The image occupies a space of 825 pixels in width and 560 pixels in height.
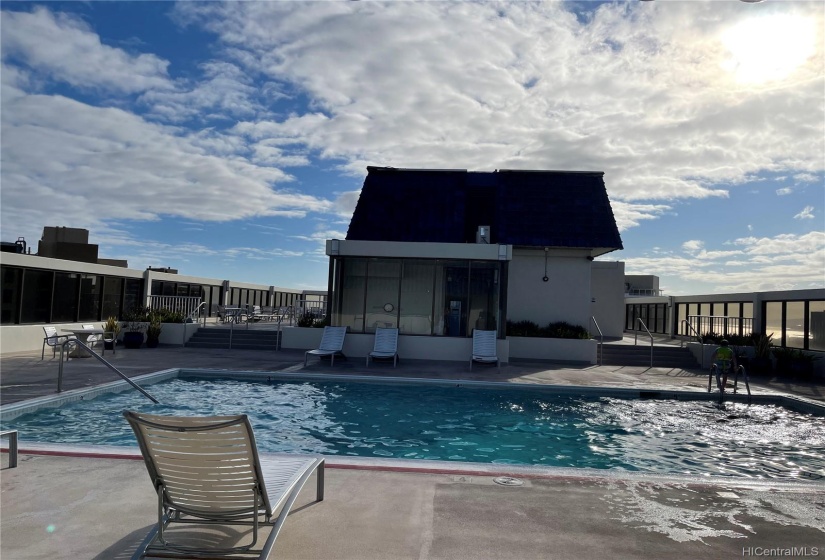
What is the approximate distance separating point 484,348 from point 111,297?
14.3m

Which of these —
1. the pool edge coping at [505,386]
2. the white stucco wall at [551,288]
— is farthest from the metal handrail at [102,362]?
the white stucco wall at [551,288]

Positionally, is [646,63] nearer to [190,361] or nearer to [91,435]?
[91,435]

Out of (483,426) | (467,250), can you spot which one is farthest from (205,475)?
(467,250)

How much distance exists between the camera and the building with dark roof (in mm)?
15117

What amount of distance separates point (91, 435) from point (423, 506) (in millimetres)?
5062

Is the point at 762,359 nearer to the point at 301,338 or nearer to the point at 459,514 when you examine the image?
the point at 301,338

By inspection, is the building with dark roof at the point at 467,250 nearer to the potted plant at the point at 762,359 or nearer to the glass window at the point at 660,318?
the potted plant at the point at 762,359

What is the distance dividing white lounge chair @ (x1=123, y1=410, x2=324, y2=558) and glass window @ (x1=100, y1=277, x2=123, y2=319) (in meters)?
19.2

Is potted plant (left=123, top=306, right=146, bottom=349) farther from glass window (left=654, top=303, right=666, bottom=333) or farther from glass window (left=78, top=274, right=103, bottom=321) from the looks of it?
glass window (left=654, top=303, right=666, bottom=333)

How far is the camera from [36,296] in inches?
635

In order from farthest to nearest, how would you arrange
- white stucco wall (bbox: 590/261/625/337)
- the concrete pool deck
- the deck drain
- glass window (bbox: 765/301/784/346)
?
white stucco wall (bbox: 590/261/625/337) → glass window (bbox: 765/301/784/346) → the deck drain → the concrete pool deck

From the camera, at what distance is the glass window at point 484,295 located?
15031 mm

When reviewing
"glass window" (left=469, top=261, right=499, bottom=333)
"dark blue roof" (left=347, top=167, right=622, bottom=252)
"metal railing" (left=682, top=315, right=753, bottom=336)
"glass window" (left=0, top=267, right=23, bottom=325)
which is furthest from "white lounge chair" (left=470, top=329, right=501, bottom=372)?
"glass window" (left=0, top=267, right=23, bottom=325)

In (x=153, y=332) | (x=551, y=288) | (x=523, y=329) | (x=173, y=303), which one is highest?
(x=551, y=288)
